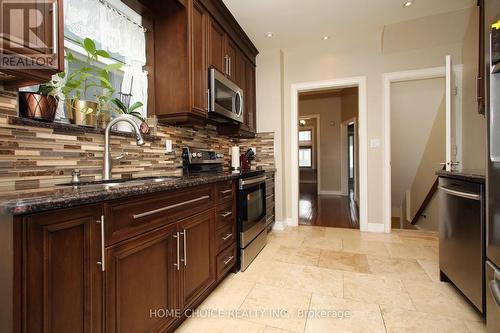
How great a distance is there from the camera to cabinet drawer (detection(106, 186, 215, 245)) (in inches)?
38.5

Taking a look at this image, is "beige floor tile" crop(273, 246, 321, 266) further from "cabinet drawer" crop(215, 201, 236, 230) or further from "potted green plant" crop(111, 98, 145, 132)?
"potted green plant" crop(111, 98, 145, 132)

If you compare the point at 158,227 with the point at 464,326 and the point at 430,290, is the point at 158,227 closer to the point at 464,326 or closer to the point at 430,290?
the point at 464,326

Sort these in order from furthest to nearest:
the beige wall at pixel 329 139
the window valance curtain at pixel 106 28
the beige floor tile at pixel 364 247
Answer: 1. the beige wall at pixel 329 139
2. the beige floor tile at pixel 364 247
3. the window valance curtain at pixel 106 28

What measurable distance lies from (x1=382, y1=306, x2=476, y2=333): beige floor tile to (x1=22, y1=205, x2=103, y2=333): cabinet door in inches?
62.1

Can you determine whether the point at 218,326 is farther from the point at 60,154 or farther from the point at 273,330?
the point at 60,154

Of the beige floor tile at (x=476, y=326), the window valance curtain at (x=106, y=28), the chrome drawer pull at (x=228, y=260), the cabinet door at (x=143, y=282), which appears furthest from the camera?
the chrome drawer pull at (x=228, y=260)

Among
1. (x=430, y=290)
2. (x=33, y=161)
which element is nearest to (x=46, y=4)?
(x=33, y=161)

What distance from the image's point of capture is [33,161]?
1188 mm

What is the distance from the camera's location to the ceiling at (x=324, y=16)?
8.38 ft

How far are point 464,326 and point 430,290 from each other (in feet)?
1.32

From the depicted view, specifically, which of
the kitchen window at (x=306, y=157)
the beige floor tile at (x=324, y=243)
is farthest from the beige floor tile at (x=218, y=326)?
the kitchen window at (x=306, y=157)

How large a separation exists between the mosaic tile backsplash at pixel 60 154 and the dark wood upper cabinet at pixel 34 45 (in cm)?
23

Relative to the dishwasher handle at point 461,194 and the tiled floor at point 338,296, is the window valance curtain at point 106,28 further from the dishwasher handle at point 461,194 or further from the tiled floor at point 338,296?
the dishwasher handle at point 461,194

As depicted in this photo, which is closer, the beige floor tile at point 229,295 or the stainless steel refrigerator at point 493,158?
the stainless steel refrigerator at point 493,158
